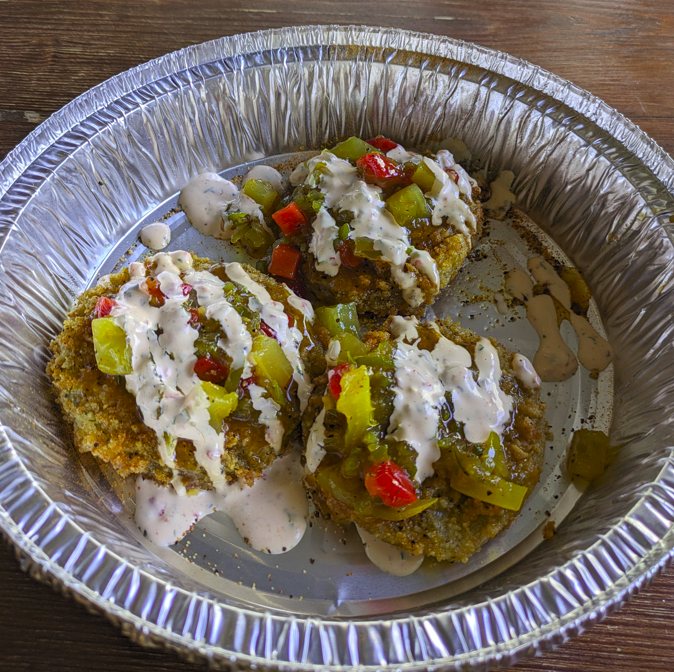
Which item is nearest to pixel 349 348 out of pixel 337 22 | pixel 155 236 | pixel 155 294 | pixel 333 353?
pixel 333 353

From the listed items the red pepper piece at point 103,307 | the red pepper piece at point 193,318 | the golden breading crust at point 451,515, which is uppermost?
the red pepper piece at point 193,318

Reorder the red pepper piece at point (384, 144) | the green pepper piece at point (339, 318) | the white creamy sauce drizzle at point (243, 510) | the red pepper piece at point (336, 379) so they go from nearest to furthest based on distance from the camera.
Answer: the red pepper piece at point (336, 379) → the white creamy sauce drizzle at point (243, 510) → the green pepper piece at point (339, 318) → the red pepper piece at point (384, 144)

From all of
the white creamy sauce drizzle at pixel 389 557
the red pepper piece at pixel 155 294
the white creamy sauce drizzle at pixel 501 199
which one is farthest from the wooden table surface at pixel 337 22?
the white creamy sauce drizzle at pixel 389 557

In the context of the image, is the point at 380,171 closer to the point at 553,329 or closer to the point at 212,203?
the point at 212,203

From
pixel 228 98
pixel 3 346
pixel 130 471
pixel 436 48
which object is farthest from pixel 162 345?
pixel 436 48

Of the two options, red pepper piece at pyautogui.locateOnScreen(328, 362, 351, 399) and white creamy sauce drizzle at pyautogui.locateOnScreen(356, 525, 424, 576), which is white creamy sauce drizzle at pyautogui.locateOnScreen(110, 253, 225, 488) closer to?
red pepper piece at pyautogui.locateOnScreen(328, 362, 351, 399)

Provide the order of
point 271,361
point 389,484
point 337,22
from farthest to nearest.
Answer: point 337,22 < point 271,361 < point 389,484

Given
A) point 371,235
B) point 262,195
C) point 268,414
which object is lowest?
point 268,414

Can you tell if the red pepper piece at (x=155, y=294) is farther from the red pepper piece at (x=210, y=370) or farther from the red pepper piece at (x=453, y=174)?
the red pepper piece at (x=453, y=174)
